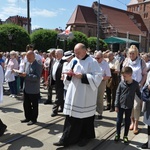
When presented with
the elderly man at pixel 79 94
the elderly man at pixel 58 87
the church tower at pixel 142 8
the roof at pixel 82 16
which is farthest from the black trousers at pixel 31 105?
the church tower at pixel 142 8

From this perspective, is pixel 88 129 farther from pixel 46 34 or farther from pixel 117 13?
pixel 117 13

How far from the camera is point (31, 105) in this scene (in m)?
6.15

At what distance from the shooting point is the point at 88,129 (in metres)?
4.88

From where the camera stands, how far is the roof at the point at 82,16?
61831 millimetres

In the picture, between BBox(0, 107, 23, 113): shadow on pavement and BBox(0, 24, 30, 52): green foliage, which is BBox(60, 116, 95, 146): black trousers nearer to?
BBox(0, 107, 23, 113): shadow on pavement

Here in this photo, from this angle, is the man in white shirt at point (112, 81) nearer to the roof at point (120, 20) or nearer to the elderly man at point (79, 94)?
the elderly man at point (79, 94)

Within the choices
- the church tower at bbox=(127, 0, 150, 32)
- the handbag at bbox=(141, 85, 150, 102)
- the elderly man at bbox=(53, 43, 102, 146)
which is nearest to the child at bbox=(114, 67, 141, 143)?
the handbag at bbox=(141, 85, 150, 102)

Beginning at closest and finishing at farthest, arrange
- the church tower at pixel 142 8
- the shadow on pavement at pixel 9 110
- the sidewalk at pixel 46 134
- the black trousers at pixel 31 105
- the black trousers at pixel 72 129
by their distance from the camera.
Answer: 1. the black trousers at pixel 72 129
2. the sidewalk at pixel 46 134
3. the black trousers at pixel 31 105
4. the shadow on pavement at pixel 9 110
5. the church tower at pixel 142 8

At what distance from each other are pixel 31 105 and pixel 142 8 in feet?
293

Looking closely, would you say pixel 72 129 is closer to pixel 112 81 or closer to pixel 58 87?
pixel 58 87

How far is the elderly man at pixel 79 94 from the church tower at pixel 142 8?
85790 mm

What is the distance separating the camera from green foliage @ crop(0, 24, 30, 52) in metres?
26.0

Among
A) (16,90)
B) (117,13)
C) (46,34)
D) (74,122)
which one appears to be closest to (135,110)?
(74,122)

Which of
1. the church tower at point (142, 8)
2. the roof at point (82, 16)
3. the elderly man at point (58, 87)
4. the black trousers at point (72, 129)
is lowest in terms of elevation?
→ the black trousers at point (72, 129)
